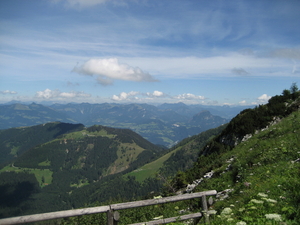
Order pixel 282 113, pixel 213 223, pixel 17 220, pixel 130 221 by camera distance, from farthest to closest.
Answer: pixel 282 113
pixel 130 221
pixel 213 223
pixel 17 220

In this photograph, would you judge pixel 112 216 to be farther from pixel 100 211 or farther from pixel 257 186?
pixel 257 186

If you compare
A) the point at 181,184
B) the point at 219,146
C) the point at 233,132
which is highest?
the point at 233,132

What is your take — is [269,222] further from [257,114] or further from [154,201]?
[257,114]

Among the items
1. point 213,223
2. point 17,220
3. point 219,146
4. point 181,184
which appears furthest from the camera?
point 219,146

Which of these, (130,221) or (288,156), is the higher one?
(288,156)

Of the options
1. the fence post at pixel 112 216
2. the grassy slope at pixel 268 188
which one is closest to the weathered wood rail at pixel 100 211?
the fence post at pixel 112 216

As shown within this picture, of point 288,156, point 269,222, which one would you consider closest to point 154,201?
point 269,222

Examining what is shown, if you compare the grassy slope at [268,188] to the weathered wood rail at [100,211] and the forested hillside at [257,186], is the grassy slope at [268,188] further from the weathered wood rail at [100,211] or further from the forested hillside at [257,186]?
the weathered wood rail at [100,211]

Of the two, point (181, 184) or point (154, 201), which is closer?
point (154, 201)

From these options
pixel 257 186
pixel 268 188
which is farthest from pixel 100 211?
pixel 257 186

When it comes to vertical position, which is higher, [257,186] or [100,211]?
[100,211]

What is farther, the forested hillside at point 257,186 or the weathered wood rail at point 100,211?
the forested hillside at point 257,186

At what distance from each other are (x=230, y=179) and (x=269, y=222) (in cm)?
1113

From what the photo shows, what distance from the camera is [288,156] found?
14211mm
